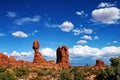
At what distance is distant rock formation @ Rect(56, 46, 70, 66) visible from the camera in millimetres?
83312

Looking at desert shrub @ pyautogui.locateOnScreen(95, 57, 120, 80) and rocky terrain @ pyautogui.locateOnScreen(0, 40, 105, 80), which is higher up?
rocky terrain @ pyautogui.locateOnScreen(0, 40, 105, 80)

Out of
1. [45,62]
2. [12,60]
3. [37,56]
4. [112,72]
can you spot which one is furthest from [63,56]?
[112,72]

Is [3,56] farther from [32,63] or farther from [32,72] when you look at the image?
[32,72]

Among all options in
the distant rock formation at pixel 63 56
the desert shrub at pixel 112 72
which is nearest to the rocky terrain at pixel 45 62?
the distant rock formation at pixel 63 56

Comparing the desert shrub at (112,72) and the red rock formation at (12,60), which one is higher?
the red rock formation at (12,60)

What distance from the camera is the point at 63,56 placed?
275 ft

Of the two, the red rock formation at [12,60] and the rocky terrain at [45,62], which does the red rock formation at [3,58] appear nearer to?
the rocky terrain at [45,62]

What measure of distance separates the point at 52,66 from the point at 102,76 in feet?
140

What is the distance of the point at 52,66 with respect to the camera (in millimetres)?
76312

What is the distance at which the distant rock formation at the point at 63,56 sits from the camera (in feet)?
273

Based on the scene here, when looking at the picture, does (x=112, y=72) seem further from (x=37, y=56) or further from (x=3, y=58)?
(x=3, y=58)

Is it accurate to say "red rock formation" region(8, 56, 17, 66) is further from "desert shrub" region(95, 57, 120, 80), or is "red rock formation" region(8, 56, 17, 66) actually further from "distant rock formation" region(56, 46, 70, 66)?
"desert shrub" region(95, 57, 120, 80)

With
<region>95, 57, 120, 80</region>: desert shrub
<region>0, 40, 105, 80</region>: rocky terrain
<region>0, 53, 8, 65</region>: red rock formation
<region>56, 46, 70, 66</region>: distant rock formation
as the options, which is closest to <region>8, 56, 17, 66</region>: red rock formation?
<region>0, 40, 105, 80</region>: rocky terrain

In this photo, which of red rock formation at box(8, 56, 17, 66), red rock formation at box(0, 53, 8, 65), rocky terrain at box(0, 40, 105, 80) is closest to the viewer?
rocky terrain at box(0, 40, 105, 80)
